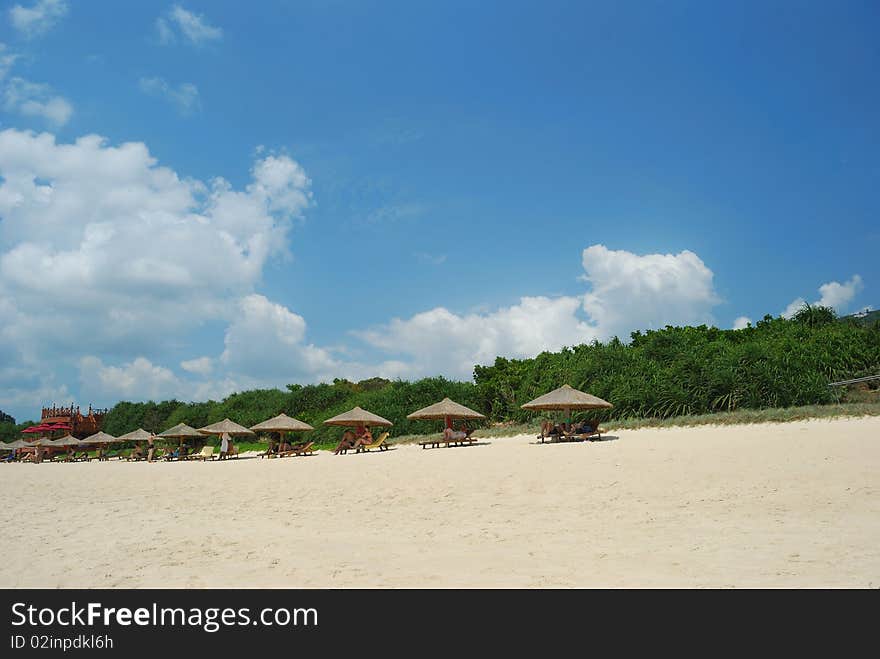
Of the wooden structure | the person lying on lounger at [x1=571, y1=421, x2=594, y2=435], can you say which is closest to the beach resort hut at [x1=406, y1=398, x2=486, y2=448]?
the person lying on lounger at [x1=571, y1=421, x2=594, y2=435]

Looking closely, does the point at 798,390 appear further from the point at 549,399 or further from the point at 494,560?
the point at 494,560

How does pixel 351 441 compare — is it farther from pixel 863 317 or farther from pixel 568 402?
pixel 863 317

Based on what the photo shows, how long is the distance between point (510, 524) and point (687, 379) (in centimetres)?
1485

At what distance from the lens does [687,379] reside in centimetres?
2073

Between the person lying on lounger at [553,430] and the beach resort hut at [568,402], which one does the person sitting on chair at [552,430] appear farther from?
the beach resort hut at [568,402]

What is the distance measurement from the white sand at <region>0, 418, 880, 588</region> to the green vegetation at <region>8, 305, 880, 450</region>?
494 centimetres

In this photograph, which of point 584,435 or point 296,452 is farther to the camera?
point 296,452

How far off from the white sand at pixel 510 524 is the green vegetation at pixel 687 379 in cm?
494

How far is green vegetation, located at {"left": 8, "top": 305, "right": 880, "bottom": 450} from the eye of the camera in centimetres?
1906

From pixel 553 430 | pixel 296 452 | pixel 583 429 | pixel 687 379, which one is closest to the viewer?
pixel 583 429

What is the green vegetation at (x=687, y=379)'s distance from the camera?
1906 cm

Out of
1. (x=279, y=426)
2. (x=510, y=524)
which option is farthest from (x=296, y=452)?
(x=510, y=524)

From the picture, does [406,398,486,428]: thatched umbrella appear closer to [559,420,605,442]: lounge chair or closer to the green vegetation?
the green vegetation

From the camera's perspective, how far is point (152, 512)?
984 cm
